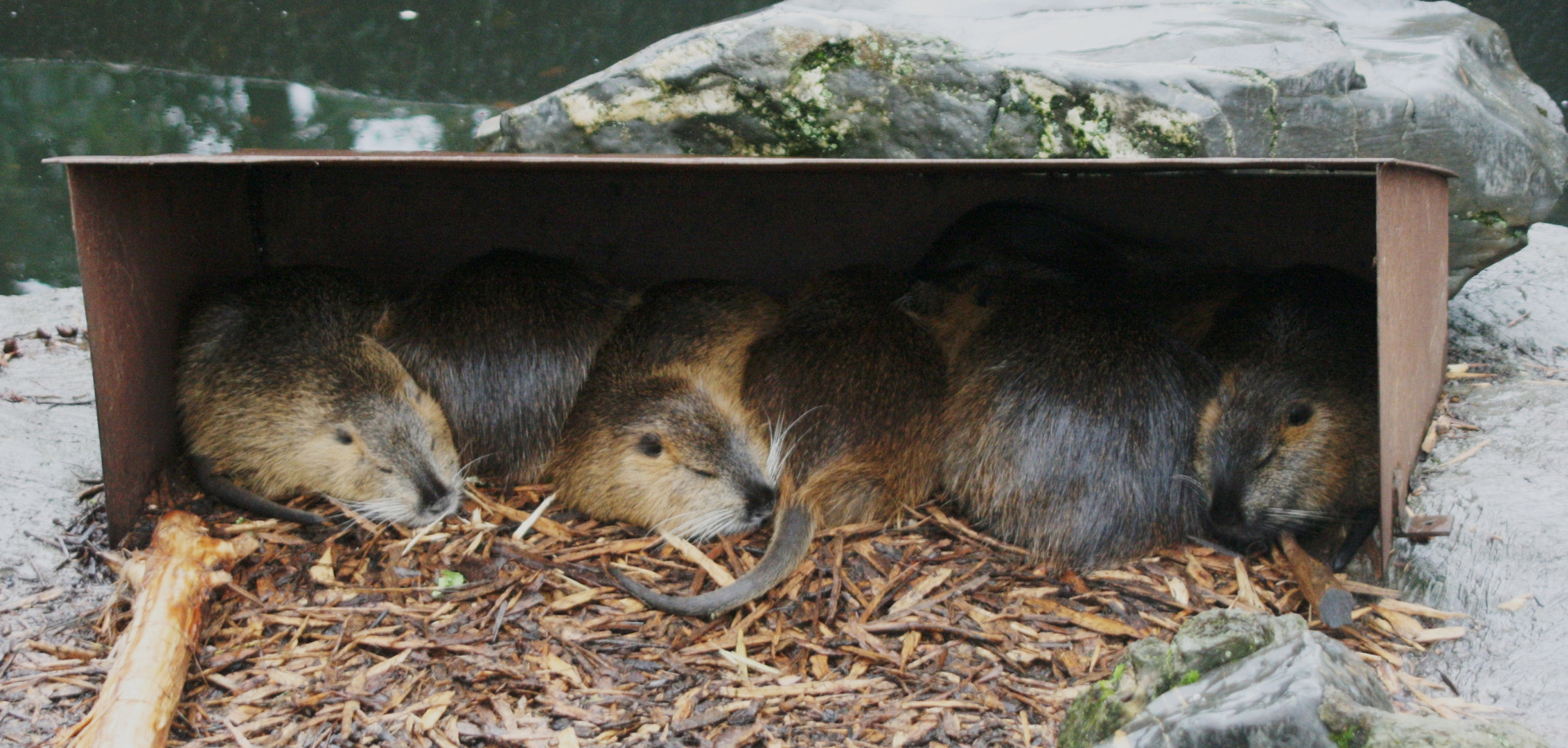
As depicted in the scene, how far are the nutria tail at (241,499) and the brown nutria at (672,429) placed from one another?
0.69 metres

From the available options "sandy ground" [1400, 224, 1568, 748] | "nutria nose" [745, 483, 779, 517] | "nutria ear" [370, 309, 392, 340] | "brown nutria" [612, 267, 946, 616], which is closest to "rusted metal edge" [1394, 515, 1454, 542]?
"sandy ground" [1400, 224, 1568, 748]

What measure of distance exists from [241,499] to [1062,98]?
250cm

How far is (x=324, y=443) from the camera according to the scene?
10.2ft

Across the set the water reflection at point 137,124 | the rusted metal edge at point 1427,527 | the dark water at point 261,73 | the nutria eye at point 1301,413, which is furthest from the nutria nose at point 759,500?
the dark water at point 261,73

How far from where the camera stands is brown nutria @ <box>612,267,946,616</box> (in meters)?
2.91

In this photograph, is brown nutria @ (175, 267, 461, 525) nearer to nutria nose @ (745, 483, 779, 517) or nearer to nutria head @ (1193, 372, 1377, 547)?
nutria nose @ (745, 483, 779, 517)

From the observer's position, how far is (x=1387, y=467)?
238cm

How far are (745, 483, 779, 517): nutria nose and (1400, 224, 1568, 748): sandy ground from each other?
1552 mm

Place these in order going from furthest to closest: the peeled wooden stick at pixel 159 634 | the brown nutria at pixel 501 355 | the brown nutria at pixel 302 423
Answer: the brown nutria at pixel 501 355 < the brown nutria at pixel 302 423 < the peeled wooden stick at pixel 159 634

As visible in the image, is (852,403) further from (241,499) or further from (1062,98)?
(241,499)

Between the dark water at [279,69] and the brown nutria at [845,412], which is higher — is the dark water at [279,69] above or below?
above

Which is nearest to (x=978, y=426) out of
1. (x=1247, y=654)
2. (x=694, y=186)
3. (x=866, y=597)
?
(x=866, y=597)

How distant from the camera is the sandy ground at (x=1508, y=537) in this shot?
219cm

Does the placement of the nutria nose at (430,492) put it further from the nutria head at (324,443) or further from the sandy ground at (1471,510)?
the sandy ground at (1471,510)
